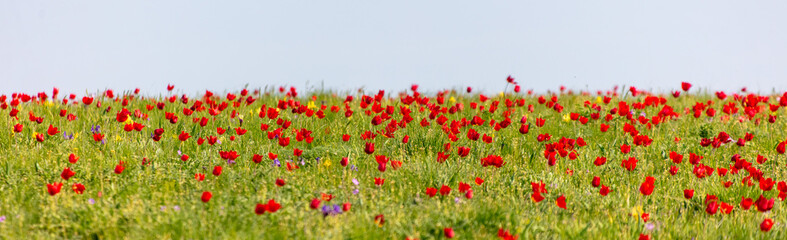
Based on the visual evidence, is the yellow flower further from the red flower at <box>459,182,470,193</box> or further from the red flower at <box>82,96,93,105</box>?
the red flower at <box>82,96,93,105</box>

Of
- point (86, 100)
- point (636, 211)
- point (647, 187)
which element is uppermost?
point (86, 100)

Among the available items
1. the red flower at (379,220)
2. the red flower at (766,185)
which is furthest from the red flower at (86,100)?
the red flower at (766,185)

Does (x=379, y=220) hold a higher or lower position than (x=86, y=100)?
lower

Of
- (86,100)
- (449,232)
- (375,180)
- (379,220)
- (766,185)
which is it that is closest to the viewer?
(449,232)

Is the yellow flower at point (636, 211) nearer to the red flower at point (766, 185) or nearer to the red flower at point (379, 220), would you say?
the red flower at point (766, 185)

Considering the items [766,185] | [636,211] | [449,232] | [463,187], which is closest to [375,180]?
[463,187]

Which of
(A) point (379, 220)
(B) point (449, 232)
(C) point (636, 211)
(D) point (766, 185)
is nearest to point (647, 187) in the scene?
Answer: (C) point (636, 211)

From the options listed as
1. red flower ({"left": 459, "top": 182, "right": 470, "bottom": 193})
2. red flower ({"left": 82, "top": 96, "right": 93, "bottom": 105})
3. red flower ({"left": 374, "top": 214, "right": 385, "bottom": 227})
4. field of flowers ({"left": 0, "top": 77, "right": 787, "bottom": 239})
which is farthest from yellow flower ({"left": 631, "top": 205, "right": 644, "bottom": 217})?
red flower ({"left": 82, "top": 96, "right": 93, "bottom": 105})

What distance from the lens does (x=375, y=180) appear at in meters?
4.22

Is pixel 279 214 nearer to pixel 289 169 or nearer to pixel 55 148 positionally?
pixel 289 169

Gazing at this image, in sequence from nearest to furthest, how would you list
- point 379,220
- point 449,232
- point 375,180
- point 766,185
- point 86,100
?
point 449,232
point 379,220
point 375,180
point 766,185
point 86,100

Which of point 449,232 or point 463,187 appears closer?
point 449,232

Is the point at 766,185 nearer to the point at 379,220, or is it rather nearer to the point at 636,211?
the point at 636,211

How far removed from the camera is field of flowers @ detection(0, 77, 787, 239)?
375 cm
